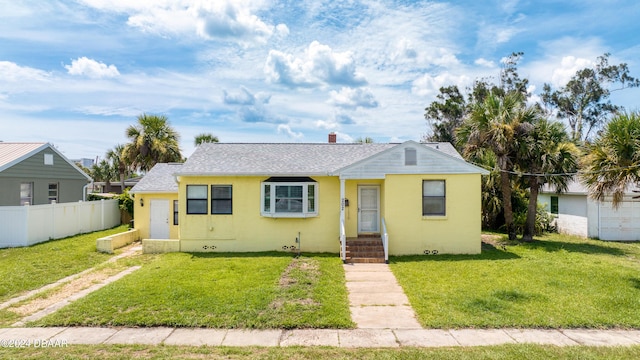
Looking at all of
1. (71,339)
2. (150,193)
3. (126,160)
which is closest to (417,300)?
(71,339)

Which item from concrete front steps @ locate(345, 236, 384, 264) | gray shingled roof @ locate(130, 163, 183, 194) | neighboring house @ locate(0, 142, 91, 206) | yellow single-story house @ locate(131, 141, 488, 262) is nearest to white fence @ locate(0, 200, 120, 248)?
neighboring house @ locate(0, 142, 91, 206)

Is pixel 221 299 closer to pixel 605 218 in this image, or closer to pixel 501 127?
pixel 501 127

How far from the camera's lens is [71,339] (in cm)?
664

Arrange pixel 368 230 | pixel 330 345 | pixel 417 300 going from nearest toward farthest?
pixel 330 345 < pixel 417 300 < pixel 368 230

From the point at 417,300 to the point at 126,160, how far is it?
2414cm

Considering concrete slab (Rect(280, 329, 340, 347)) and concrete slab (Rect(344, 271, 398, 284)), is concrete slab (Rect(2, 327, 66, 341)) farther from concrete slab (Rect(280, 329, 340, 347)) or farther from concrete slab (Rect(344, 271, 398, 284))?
concrete slab (Rect(344, 271, 398, 284))

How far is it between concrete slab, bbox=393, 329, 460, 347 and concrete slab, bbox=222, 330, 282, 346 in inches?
86.1

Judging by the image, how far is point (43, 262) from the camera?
41.3ft

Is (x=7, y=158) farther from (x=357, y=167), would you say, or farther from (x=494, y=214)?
(x=494, y=214)

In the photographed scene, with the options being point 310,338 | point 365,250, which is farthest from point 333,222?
point 310,338

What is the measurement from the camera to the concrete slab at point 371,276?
34.9 feet

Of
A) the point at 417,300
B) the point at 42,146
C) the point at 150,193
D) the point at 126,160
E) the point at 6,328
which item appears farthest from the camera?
the point at 126,160

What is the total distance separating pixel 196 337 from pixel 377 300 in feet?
13.5

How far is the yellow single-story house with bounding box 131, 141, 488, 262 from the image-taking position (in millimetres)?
13672
